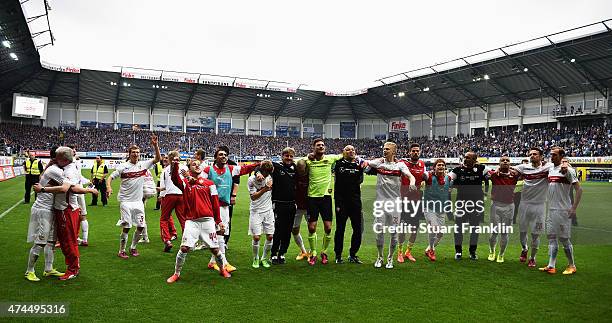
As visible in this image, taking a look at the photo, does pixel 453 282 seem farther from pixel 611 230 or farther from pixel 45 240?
pixel 611 230

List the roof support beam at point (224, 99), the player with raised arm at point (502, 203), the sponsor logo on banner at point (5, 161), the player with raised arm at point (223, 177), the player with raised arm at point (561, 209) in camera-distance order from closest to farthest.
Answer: the player with raised arm at point (561, 209)
the player with raised arm at point (223, 177)
the player with raised arm at point (502, 203)
the sponsor logo on banner at point (5, 161)
the roof support beam at point (224, 99)

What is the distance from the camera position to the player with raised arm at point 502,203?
809 centimetres

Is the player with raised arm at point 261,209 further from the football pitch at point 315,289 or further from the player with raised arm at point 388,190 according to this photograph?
the player with raised arm at point 388,190

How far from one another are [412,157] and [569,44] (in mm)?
36586

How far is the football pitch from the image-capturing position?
514 cm

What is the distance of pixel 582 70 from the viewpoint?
→ 3966 cm

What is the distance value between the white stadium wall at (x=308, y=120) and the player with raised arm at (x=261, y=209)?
46.4 m

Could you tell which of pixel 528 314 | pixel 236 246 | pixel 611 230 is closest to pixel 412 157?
pixel 528 314

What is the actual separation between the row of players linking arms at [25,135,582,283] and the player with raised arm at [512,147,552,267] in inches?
0.7

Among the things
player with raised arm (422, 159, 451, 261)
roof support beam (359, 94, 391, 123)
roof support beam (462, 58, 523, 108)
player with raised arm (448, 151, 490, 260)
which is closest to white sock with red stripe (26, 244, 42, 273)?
player with raised arm (422, 159, 451, 261)

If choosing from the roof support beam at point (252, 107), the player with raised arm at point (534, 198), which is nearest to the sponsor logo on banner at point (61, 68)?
the roof support beam at point (252, 107)

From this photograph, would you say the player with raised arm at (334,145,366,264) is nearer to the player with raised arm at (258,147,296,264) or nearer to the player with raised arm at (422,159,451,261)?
the player with raised arm at (258,147,296,264)

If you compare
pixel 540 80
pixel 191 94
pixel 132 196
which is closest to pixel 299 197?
pixel 132 196

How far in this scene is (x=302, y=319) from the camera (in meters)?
4.93
